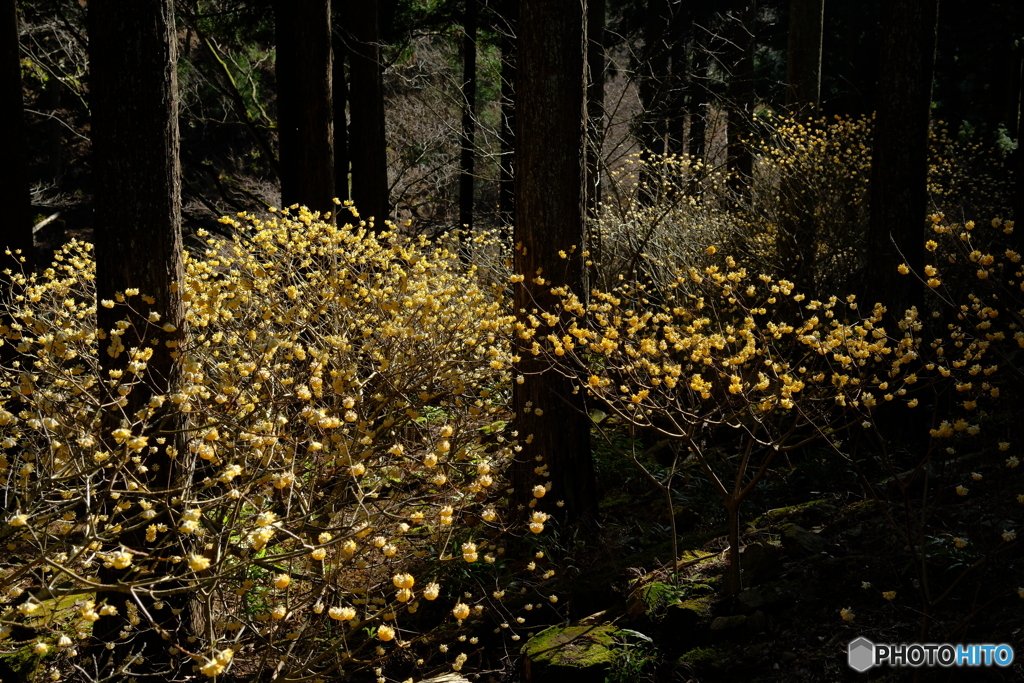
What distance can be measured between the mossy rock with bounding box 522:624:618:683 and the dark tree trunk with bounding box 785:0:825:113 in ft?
30.7

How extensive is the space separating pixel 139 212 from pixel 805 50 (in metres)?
10.2

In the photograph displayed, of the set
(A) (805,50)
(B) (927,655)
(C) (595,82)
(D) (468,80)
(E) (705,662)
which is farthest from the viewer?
(D) (468,80)

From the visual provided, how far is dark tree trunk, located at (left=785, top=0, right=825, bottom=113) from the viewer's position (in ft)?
35.9

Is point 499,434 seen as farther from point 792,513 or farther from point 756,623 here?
point 756,623

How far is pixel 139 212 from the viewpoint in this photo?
3.58m

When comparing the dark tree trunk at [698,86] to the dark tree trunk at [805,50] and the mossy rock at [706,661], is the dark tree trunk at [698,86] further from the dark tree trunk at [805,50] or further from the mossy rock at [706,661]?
the mossy rock at [706,661]

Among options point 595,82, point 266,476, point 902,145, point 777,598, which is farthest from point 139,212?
point 595,82

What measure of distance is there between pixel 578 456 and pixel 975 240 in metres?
5.22

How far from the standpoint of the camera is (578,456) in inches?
193

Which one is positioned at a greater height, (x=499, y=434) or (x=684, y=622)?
(x=499, y=434)

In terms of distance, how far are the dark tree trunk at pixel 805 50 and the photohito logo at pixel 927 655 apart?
9.32 m

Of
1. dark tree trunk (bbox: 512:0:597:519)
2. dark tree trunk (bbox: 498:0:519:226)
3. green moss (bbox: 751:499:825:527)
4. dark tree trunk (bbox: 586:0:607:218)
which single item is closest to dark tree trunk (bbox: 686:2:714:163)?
dark tree trunk (bbox: 586:0:607:218)

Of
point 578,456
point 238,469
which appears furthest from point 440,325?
point 238,469

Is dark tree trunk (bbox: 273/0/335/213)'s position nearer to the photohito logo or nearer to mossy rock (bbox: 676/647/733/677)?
mossy rock (bbox: 676/647/733/677)
